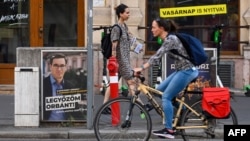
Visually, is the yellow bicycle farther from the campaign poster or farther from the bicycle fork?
the campaign poster

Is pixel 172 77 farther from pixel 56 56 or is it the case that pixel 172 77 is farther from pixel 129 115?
pixel 56 56

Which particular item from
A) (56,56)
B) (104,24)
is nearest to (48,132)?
(56,56)

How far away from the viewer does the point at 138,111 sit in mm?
7879

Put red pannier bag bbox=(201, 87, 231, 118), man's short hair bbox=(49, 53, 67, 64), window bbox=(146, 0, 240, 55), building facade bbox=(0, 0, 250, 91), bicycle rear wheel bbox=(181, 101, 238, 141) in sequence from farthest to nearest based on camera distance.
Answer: window bbox=(146, 0, 240, 55) → building facade bbox=(0, 0, 250, 91) → man's short hair bbox=(49, 53, 67, 64) → bicycle rear wheel bbox=(181, 101, 238, 141) → red pannier bag bbox=(201, 87, 231, 118)

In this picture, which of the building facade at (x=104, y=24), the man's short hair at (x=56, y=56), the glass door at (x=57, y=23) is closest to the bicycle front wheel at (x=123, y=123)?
the man's short hair at (x=56, y=56)

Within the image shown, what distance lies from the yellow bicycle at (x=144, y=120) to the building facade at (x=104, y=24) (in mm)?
5821

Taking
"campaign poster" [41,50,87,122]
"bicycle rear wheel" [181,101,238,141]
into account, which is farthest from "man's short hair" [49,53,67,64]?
"bicycle rear wheel" [181,101,238,141]

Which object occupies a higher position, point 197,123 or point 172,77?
point 172,77

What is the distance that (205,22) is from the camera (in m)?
14.4

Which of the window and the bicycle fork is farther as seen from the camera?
the window

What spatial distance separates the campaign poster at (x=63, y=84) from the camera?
378 inches

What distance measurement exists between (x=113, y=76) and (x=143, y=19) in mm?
4745

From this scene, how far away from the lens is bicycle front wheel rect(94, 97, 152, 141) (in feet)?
25.6

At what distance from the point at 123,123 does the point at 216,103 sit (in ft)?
4.14
